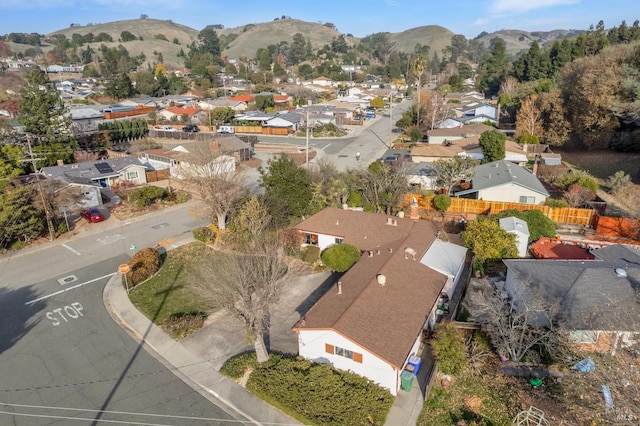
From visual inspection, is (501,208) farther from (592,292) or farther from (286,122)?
(286,122)

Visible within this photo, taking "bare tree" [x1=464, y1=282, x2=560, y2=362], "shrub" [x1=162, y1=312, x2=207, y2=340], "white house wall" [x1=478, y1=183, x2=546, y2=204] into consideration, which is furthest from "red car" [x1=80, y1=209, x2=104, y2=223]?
"white house wall" [x1=478, y1=183, x2=546, y2=204]

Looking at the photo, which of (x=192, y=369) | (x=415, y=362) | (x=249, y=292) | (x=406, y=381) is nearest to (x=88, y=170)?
(x=192, y=369)

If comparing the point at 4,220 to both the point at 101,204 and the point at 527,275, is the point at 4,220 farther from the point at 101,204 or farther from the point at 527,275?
the point at 527,275

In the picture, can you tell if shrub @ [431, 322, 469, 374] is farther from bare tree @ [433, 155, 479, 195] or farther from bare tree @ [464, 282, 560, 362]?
bare tree @ [433, 155, 479, 195]

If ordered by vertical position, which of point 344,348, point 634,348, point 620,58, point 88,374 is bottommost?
point 88,374

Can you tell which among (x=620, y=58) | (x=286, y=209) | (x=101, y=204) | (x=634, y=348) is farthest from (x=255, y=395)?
(x=620, y=58)

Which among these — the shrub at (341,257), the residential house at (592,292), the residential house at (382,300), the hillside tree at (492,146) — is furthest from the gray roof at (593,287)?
the hillside tree at (492,146)
